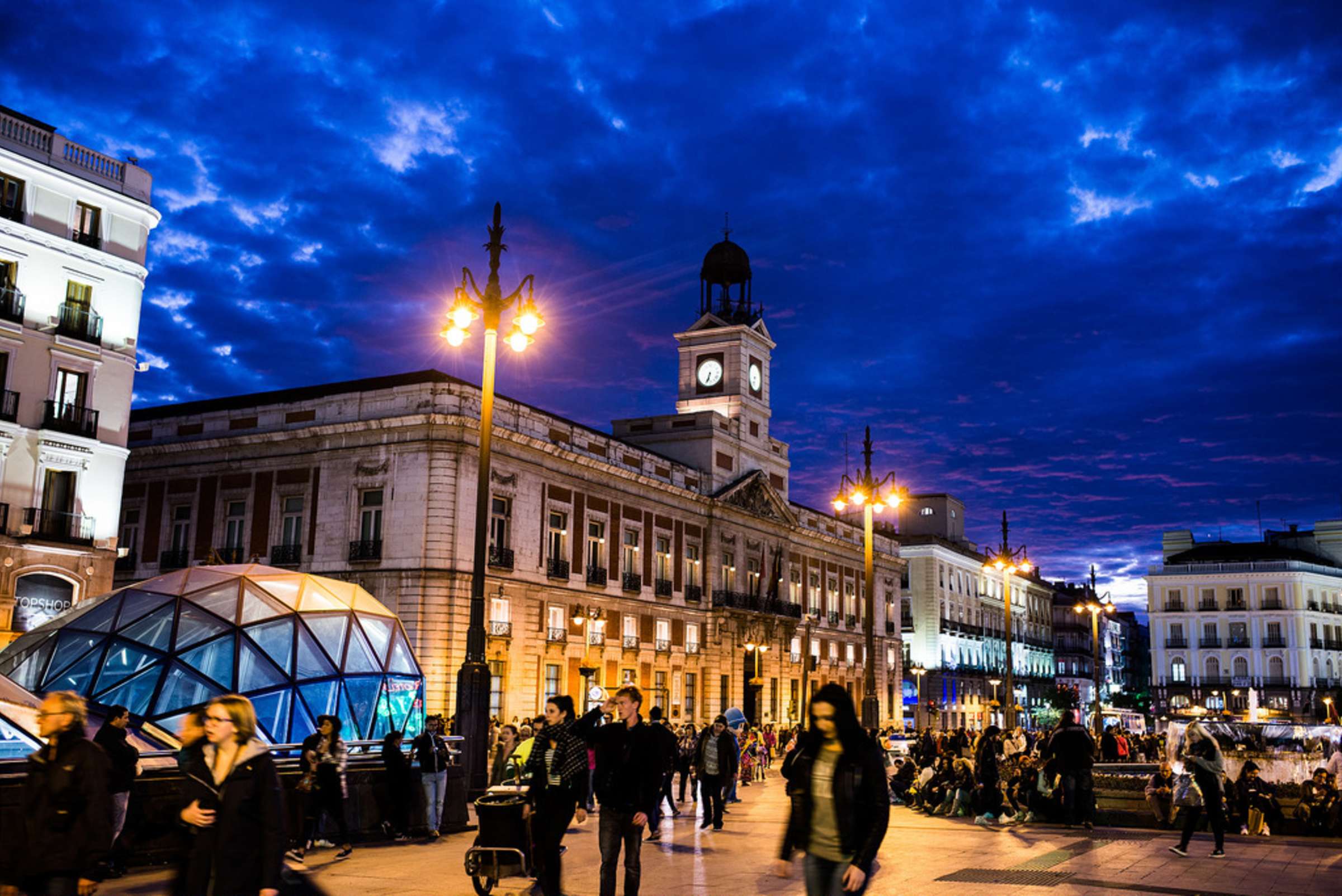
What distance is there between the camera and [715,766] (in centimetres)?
1914

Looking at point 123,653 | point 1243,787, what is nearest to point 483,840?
point 123,653

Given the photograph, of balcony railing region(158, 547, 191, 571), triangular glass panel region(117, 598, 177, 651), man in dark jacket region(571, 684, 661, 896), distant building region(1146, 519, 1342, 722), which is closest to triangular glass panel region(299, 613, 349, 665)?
triangular glass panel region(117, 598, 177, 651)

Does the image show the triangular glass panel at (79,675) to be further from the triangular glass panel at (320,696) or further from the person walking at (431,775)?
the person walking at (431,775)

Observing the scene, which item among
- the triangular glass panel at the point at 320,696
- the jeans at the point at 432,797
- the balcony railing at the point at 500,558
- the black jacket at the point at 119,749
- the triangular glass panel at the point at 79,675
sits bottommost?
the jeans at the point at 432,797

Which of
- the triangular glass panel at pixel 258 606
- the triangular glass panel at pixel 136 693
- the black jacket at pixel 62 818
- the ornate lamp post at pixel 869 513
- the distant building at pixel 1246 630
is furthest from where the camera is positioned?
the distant building at pixel 1246 630

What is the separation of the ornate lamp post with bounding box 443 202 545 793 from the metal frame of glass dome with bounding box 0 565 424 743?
210cm

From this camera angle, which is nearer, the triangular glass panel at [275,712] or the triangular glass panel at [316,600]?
the triangular glass panel at [275,712]

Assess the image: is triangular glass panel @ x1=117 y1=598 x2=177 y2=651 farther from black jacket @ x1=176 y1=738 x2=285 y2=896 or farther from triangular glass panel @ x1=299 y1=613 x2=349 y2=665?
black jacket @ x1=176 y1=738 x2=285 y2=896

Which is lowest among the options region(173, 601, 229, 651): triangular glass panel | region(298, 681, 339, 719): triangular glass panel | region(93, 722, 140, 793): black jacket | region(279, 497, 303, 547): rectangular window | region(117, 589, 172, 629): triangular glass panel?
region(93, 722, 140, 793): black jacket

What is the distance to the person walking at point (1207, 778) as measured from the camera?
1559 cm

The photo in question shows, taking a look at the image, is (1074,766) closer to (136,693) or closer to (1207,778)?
(1207,778)

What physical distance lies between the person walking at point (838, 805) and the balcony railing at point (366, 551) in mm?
34662

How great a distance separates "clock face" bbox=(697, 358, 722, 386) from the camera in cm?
6169

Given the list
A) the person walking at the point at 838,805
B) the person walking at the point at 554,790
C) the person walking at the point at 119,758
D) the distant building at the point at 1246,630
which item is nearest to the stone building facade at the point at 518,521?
the person walking at the point at 119,758
